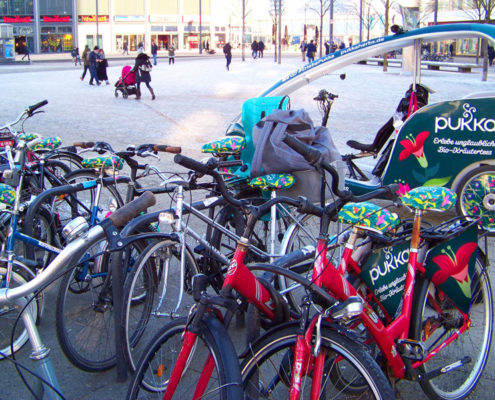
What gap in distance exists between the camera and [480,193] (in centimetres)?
556

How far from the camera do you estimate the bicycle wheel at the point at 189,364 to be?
7.10ft

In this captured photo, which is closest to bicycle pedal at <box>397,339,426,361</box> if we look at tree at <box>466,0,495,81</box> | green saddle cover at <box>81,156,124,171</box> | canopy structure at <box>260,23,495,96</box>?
green saddle cover at <box>81,156,124,171</box>

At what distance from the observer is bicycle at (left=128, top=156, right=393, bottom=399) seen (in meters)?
2.14

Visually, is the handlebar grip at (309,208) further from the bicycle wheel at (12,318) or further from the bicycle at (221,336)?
the bicycle wheel at (12,318)

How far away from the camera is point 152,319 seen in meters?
3.66

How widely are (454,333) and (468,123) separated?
2981 millimetres

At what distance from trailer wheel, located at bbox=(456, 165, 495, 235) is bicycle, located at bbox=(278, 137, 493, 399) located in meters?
2.67

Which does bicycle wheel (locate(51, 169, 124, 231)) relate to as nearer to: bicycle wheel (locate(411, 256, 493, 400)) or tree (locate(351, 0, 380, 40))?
bicycle wheel (locate(411, 256, 493, 400))

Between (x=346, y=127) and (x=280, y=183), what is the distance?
7887mm

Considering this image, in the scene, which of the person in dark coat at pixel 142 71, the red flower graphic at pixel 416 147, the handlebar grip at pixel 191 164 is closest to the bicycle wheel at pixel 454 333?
the handlebar grip at pixel 191 164

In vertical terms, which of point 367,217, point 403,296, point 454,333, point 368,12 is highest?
point 368,12

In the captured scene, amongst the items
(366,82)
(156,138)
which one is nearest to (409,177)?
(156,138)

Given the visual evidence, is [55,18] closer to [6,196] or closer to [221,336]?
[6,196]

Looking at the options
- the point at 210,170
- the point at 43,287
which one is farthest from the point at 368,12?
the point at 43,287
